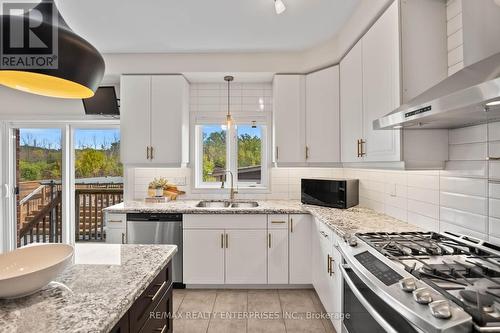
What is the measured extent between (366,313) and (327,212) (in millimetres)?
1243

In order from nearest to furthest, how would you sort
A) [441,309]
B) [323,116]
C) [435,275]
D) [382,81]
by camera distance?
[441,309] < [435,275] < [382,81] < [323,116]

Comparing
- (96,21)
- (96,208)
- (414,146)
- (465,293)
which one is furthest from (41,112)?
(465,293)

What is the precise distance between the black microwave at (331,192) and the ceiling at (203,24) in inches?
58.4

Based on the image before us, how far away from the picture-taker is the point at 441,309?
Result: 80 centimetres

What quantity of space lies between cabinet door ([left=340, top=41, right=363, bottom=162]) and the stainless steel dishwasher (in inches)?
72.1

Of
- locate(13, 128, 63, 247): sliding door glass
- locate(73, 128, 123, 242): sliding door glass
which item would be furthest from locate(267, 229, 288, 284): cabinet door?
locate(13, 128, 63, 247): sliding door glass

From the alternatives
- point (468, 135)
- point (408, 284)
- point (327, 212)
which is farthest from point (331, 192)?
point (408, 284)

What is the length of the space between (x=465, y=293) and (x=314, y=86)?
96.3 inches

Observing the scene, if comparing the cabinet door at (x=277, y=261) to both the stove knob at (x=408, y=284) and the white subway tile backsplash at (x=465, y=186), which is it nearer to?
the white subway tile backsplash at (x=465, y=186)

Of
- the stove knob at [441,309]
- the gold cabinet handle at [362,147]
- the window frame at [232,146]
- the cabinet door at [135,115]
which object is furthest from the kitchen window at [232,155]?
the stove knob at [441,309]

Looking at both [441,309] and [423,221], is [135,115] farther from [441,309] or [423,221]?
[441,309]

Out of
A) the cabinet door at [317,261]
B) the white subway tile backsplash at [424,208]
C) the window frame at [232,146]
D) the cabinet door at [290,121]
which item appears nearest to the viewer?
the white subway tile backsplash at [424,208]

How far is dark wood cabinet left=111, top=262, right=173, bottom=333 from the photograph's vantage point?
1019 mm

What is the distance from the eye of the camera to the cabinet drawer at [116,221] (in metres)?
2.77
